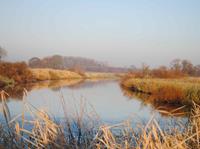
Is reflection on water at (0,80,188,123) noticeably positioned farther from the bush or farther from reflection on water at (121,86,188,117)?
the bush

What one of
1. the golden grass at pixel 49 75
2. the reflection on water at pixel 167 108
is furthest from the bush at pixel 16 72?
the reflection on water at pixel 167 108

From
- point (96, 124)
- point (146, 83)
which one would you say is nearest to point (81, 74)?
point (146, 83)

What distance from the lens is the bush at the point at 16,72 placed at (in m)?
32.7

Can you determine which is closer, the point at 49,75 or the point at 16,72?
the point at 16,72

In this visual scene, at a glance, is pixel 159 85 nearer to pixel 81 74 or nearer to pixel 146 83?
pixel 146 83

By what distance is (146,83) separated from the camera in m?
23.8

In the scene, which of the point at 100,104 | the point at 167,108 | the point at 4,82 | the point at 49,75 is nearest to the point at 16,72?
the point at 4,82

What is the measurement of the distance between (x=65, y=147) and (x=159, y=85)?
18.8 m

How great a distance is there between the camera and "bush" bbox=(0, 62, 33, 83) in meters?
32.7

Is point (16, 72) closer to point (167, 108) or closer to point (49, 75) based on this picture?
point (49, 75)

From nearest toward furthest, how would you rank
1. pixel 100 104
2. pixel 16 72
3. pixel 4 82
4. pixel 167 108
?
pixel 167 108 < pixel 100 104 < pixel 4 82 < pixel 16 72

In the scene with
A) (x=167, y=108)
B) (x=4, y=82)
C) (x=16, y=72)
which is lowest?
(x=167, y=108)

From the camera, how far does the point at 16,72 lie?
3422 cm

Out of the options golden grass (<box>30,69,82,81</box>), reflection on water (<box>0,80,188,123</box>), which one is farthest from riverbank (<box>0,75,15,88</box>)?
golden grass (<box>30,69,82,81</box>)
